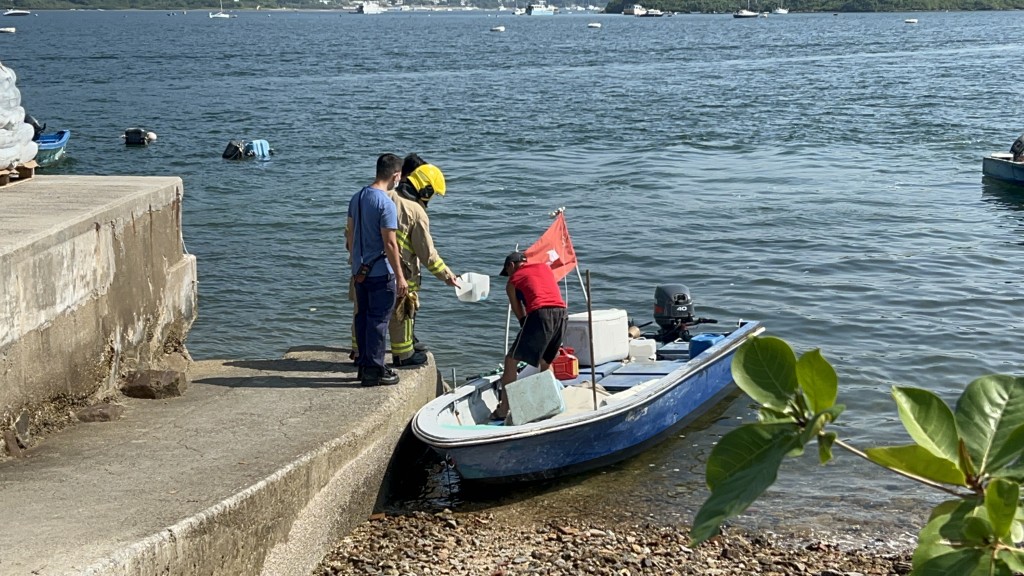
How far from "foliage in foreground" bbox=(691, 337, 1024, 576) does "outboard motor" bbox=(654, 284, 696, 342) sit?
1000cm

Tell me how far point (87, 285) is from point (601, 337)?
15.0ft

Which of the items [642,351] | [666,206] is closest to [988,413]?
[642,351]

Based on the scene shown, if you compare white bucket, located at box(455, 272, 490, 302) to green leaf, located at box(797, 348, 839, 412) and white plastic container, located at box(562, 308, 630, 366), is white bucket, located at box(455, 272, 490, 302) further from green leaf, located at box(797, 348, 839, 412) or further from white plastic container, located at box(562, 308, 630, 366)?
green leaf, located at box(797, 348, 839, 412)

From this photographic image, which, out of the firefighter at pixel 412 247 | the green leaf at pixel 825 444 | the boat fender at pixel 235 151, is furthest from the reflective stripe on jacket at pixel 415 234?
the boat fender at pixel 235 151

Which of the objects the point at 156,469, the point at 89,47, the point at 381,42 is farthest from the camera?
the point at 381,42

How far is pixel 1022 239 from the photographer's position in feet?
61.2

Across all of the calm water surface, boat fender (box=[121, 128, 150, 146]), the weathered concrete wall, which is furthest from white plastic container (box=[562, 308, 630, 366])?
boat fender (box=[121, 128, 150, 146])

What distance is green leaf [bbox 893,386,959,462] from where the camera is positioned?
1440mm

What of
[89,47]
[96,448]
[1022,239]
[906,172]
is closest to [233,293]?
[96,448]

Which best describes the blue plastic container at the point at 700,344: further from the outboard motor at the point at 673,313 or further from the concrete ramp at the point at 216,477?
the concrete ramp at the point at 216,477

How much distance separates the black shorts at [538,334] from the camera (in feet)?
29.1

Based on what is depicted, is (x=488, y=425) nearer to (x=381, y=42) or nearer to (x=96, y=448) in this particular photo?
(x=96, y=448)

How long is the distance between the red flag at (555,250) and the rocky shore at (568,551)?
2392 millimetres

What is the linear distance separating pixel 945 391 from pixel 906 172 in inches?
559
